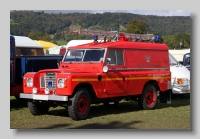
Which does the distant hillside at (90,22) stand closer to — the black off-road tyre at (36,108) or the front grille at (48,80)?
the black off-road tyre at (36,108)

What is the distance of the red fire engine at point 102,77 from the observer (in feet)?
28.6

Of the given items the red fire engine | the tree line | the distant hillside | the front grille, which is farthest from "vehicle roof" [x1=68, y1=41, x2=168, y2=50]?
the distant hillside

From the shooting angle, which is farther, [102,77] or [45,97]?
[102,77]

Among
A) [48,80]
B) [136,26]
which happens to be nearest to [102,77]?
[48,80]

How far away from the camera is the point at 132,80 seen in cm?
1018

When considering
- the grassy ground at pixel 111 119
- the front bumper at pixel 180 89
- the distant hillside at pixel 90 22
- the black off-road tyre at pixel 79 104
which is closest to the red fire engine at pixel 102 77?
the black off-road tyre at pixel 79 104

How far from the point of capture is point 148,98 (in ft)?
36.5

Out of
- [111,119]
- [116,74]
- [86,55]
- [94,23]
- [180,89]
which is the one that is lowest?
[111,119]

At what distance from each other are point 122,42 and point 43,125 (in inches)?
139

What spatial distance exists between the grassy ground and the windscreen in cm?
162

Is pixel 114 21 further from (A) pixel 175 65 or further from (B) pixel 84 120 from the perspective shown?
(B) pixel 84 120

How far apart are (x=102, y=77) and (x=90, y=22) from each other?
26.5 ft

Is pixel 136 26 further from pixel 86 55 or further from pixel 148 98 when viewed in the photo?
pixel 86 55

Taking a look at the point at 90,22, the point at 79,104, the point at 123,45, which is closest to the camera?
the point at 79,104
